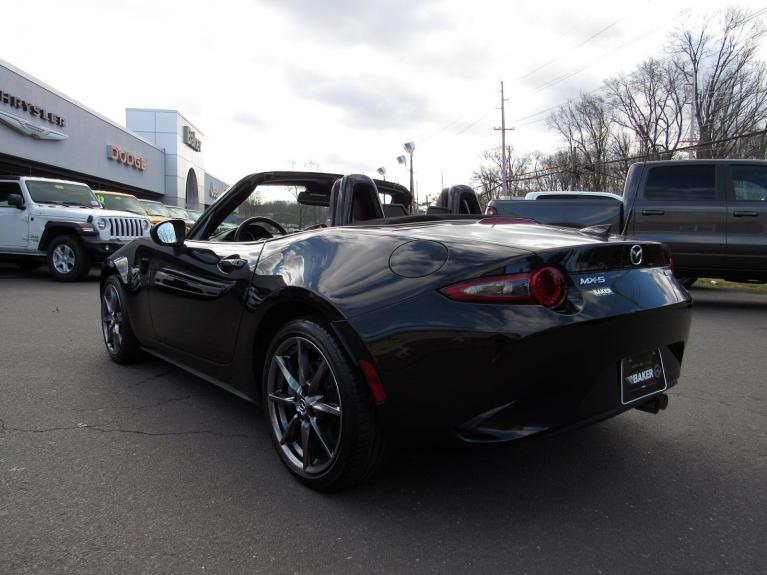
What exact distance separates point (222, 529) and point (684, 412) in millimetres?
2834

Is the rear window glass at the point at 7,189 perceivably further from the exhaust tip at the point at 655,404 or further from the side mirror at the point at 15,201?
the exhaust tip at the point at 655,404

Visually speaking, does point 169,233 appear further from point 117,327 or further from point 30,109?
point 30,109

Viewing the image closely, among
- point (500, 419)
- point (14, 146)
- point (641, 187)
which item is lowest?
point (500, 419)

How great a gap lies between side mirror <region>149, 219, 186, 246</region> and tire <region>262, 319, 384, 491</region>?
1351 millimetres

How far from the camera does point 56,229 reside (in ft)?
34.3

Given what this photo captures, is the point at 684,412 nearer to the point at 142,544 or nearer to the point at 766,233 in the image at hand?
the point at 142,544

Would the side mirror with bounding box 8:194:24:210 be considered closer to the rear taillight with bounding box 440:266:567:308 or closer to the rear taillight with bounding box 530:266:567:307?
the rear taillight with bounding box 440:266:567:308

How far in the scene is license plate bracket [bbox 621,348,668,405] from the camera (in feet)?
7.59

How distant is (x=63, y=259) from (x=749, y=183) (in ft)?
37.2

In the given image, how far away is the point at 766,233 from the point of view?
7.39m


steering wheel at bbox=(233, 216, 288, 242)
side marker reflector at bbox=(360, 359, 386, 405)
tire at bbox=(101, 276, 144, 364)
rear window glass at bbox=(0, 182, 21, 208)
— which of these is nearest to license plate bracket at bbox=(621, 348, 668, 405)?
side marker reflector at bbox=(360, 359, 386, 405)

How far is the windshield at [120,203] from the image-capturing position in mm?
14237

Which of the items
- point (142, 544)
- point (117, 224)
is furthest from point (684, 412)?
point (117, 224)

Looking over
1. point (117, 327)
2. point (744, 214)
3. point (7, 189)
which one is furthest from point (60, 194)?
point (744, 214)
